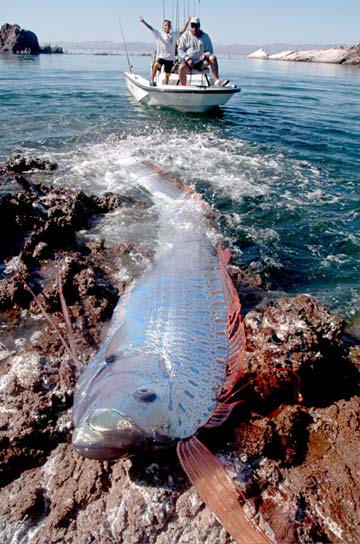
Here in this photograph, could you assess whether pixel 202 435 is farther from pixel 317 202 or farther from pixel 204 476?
pixel 317 202

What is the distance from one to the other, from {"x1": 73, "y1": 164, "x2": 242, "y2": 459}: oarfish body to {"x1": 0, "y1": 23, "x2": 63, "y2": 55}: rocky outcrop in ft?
226

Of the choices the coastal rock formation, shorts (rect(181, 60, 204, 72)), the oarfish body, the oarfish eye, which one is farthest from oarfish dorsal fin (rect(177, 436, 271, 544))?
the coastal rock formation

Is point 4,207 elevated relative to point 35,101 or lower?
lower

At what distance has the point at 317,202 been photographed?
729 centimetres

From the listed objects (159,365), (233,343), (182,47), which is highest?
(182,47)

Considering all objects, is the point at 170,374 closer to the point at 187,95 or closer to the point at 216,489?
the point at 216,489

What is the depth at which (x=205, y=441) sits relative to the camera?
251 centimetres

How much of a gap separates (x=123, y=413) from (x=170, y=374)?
48 centimetres

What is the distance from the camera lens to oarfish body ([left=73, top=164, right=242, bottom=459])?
217 cm

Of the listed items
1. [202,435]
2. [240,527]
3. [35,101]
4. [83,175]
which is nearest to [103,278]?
[202,435]

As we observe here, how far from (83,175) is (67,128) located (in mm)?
4282

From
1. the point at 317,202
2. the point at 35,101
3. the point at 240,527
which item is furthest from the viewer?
the point at 35,101

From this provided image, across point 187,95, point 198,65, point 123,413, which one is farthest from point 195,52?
point 123,413

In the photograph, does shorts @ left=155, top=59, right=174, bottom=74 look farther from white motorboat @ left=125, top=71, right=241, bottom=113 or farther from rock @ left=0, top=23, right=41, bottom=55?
rock @ left=0, top=23, right=41, bottom=55
